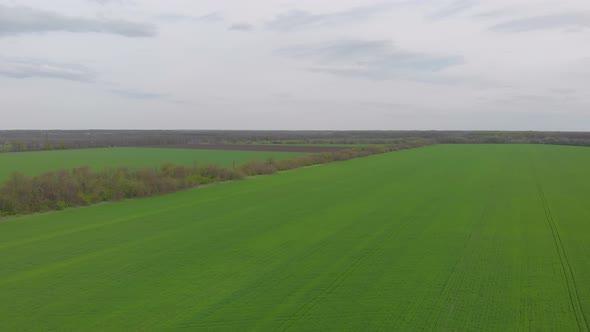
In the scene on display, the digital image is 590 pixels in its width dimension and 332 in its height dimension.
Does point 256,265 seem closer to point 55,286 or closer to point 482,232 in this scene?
point 55,286

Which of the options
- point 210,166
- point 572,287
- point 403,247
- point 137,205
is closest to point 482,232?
point 403,247

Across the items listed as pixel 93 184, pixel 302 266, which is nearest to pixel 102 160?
pixel 93 184

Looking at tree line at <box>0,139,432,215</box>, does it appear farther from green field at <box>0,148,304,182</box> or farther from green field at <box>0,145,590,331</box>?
green field at <box>0,148,304,182</box>

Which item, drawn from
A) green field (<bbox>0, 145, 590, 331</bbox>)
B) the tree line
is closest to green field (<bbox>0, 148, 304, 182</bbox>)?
the tree line

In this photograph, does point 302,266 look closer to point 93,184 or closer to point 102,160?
point 93,184

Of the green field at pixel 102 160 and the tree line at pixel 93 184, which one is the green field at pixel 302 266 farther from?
the green field at pixel 102 160
